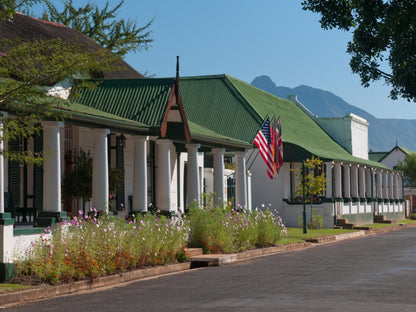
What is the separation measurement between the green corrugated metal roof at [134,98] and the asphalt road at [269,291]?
631 cm

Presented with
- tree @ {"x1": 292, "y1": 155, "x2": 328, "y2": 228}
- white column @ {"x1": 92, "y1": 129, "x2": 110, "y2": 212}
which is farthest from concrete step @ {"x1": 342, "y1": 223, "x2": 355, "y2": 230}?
white column @ {"x1": 92, "y1": 129, "x2": 110, "y2": 212}

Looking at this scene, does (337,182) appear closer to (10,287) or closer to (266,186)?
(266,186)

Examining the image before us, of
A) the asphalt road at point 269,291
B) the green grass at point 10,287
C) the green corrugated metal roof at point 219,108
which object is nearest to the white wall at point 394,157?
the green corrugated metal roof at point 219,108

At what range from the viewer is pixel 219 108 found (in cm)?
4862

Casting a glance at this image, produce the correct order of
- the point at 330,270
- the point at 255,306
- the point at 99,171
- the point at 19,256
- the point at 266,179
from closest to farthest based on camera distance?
1. the point at 255,306
2. the point at 19,256
3. the point at 330,270
4. the point at 99,171
5. the point at 266,179

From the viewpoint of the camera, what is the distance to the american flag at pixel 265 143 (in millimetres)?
38438

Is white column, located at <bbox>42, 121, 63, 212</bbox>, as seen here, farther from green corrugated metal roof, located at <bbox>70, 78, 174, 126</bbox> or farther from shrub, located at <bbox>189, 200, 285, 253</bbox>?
shrub, located at <bbox>189, 200, 285, 253</bbox>

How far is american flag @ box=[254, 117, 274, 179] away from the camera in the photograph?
3844 cm

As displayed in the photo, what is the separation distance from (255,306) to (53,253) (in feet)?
19.3

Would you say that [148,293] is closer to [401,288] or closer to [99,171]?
[401,288]

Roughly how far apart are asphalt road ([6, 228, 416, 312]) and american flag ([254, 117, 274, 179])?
17143 millimetres

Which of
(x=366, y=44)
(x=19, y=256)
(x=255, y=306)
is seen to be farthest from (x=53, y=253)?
(x=366, y=44)

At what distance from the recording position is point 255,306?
39.3ft

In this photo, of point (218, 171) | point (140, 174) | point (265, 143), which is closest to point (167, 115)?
point (140, 174)
